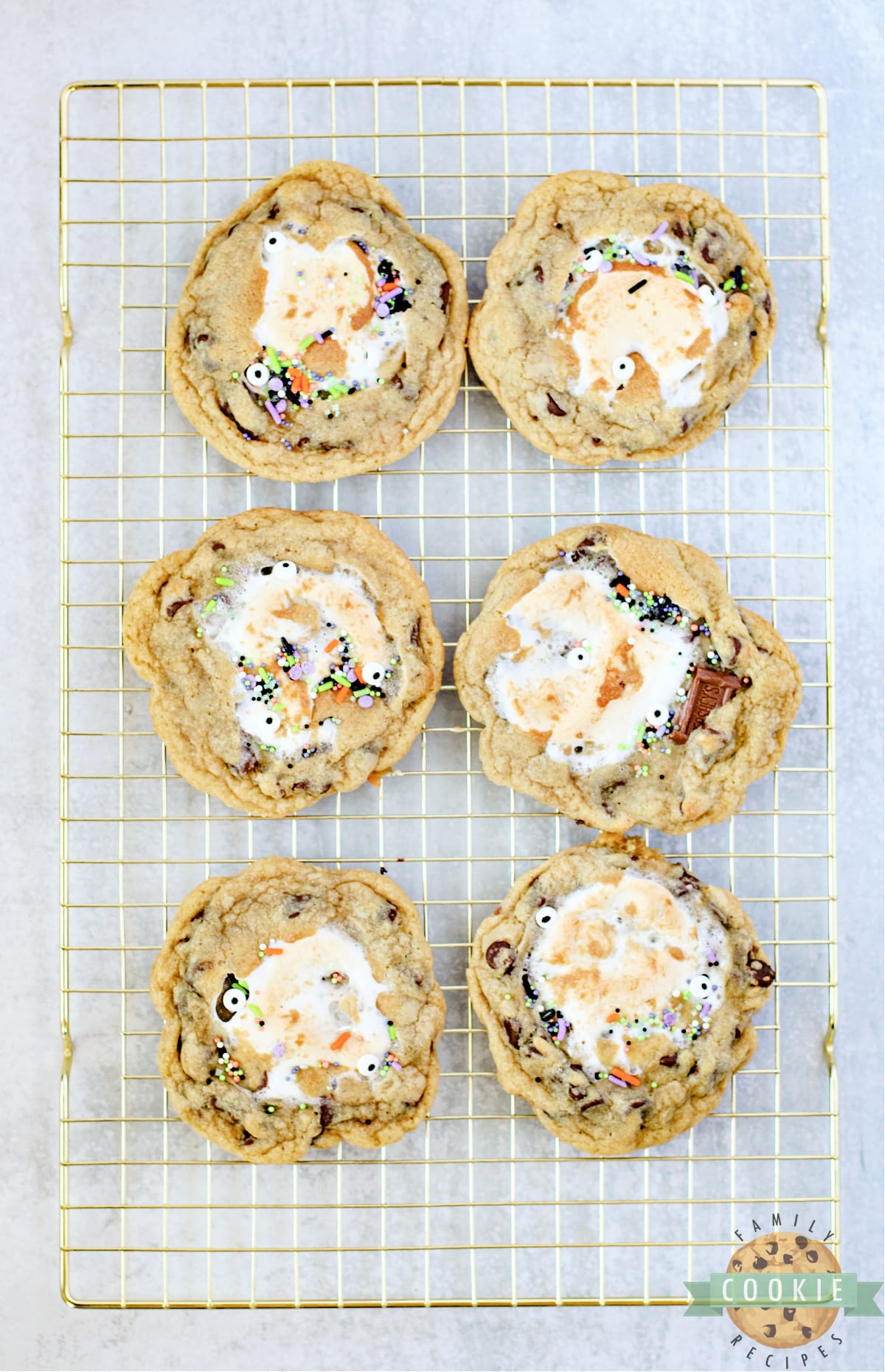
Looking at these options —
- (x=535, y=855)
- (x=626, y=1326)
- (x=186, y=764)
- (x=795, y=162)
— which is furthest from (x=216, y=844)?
(x=795, y=162)

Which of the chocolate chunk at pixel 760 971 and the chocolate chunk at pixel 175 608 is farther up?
the chocolate chunk at pixel 175 608

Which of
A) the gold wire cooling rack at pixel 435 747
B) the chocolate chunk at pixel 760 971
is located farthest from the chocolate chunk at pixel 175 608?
the chocolate chunk at pixel 760 971

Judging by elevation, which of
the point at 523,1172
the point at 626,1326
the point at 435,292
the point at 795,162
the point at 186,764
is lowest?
the point at 626,1326

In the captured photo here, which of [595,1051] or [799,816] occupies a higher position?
[799,816]

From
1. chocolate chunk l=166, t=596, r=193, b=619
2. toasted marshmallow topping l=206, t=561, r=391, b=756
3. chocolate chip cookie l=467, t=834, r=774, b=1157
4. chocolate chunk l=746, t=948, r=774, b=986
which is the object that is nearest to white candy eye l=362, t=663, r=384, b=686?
toasted marshmallow topping l=206, t=561, r=391, b=756

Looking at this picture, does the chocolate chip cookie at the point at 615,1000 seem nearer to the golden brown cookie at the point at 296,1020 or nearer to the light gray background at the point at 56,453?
the golden brown cookie at the point at 296,1020

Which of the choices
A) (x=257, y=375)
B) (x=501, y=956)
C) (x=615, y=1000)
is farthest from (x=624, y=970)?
(x=257, y=375)

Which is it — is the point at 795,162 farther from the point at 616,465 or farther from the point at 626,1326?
the point at 626,1326

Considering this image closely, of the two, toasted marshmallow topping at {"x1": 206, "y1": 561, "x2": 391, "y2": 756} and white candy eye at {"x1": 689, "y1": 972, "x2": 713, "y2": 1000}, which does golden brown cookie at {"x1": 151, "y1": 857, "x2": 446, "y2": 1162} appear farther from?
white candy eye at {"x1": 689, "y1": 972, "x2": 713, "y2": 1000}
